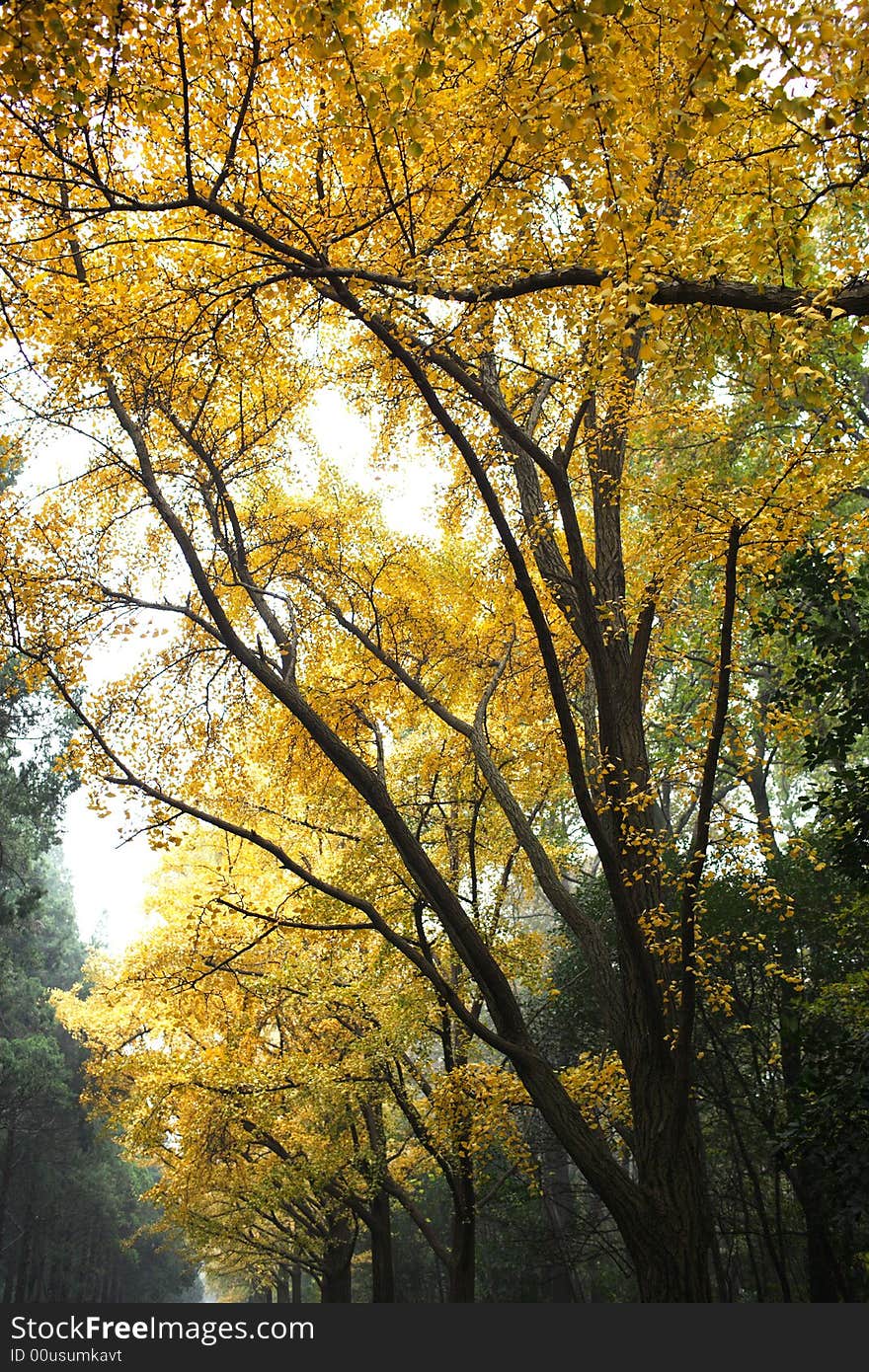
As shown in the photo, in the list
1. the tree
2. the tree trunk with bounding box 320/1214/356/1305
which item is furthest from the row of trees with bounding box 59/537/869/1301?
the tree

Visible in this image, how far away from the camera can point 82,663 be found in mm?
5871

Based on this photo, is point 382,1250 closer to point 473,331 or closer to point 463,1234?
point 463,1234

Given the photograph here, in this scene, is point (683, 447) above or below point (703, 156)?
above

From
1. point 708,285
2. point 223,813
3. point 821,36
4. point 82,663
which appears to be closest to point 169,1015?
point 223,813

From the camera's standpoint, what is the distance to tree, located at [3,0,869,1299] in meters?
2.87

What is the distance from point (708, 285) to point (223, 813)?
6301mm

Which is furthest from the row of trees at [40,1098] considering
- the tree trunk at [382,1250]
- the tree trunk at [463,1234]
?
the tree trunk at [463,1234]

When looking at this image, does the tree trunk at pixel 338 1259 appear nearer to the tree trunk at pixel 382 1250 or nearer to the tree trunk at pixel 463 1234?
the tree trunk at pixel 382 1250

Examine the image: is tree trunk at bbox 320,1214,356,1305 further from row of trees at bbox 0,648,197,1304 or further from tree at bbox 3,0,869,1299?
tree at bbox 3,0,869,1299

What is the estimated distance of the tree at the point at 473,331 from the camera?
9.41 feet

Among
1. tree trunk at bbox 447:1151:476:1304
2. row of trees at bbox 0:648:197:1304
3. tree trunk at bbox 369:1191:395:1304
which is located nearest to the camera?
tree trunk at bbox 447:1151:476:1304

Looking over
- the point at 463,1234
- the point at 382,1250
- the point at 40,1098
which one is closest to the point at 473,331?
the point at 463,1234

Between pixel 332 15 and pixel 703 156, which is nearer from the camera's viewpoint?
pixel 332 15

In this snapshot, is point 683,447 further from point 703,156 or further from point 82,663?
point 82,663
